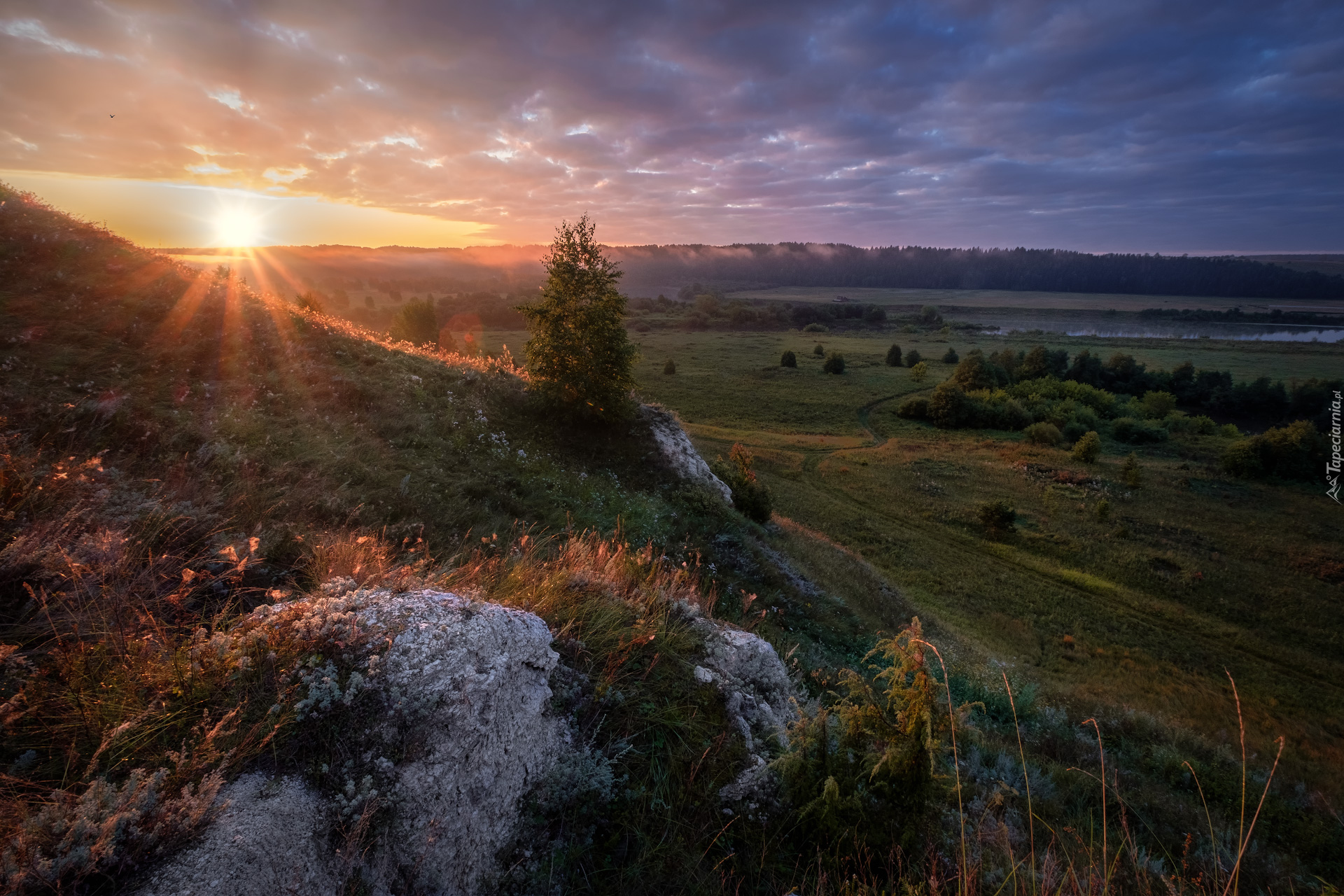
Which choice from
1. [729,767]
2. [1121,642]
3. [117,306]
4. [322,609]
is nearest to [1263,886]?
[729,767]

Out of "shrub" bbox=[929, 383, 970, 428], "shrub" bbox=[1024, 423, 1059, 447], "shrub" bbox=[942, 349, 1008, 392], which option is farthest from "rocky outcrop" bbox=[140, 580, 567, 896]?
"shrub" bbox=[942, 349, 1008, 392]

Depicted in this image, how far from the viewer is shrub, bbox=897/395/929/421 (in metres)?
58.2

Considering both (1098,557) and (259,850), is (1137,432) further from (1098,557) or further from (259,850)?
(259,850)

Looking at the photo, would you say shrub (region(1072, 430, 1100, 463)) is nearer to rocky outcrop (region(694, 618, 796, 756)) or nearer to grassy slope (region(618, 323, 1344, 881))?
grassy slope (region(618, 323, 1344, 881))

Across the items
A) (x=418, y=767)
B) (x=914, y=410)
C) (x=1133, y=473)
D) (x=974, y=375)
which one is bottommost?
(x=1133, y=473)

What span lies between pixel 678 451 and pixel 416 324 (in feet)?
153

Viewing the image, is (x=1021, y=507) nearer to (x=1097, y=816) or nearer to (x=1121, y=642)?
(x=1121, y=642)

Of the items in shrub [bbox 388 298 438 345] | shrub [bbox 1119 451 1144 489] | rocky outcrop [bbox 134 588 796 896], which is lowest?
shrub [bbox 1119 451 1144 489]

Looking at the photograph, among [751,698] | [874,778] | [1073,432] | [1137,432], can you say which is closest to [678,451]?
[751,698]

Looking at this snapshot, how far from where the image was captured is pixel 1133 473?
3878cm

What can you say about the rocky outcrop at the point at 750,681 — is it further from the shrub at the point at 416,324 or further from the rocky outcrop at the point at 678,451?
the shrub at the point at 416,324

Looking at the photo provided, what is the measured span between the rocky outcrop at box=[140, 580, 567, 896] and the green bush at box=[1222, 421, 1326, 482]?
60653mm

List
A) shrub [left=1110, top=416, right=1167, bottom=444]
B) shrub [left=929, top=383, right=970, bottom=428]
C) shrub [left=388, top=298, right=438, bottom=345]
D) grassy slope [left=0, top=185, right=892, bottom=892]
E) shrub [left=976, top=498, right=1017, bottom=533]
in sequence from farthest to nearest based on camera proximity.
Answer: shrub [left=929, top=383, right=970, bottom=428]
shrub [left=388, top=298, right=438, bottom=345]
shrub [left=1110, top=416, right=1167, bottom=444]
shrub [left=976, top=498, right=1017, bottom=533]
grassy slope [left=0, top=185, right=892, bottom=892]

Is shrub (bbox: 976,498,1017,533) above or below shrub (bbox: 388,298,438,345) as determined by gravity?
below
